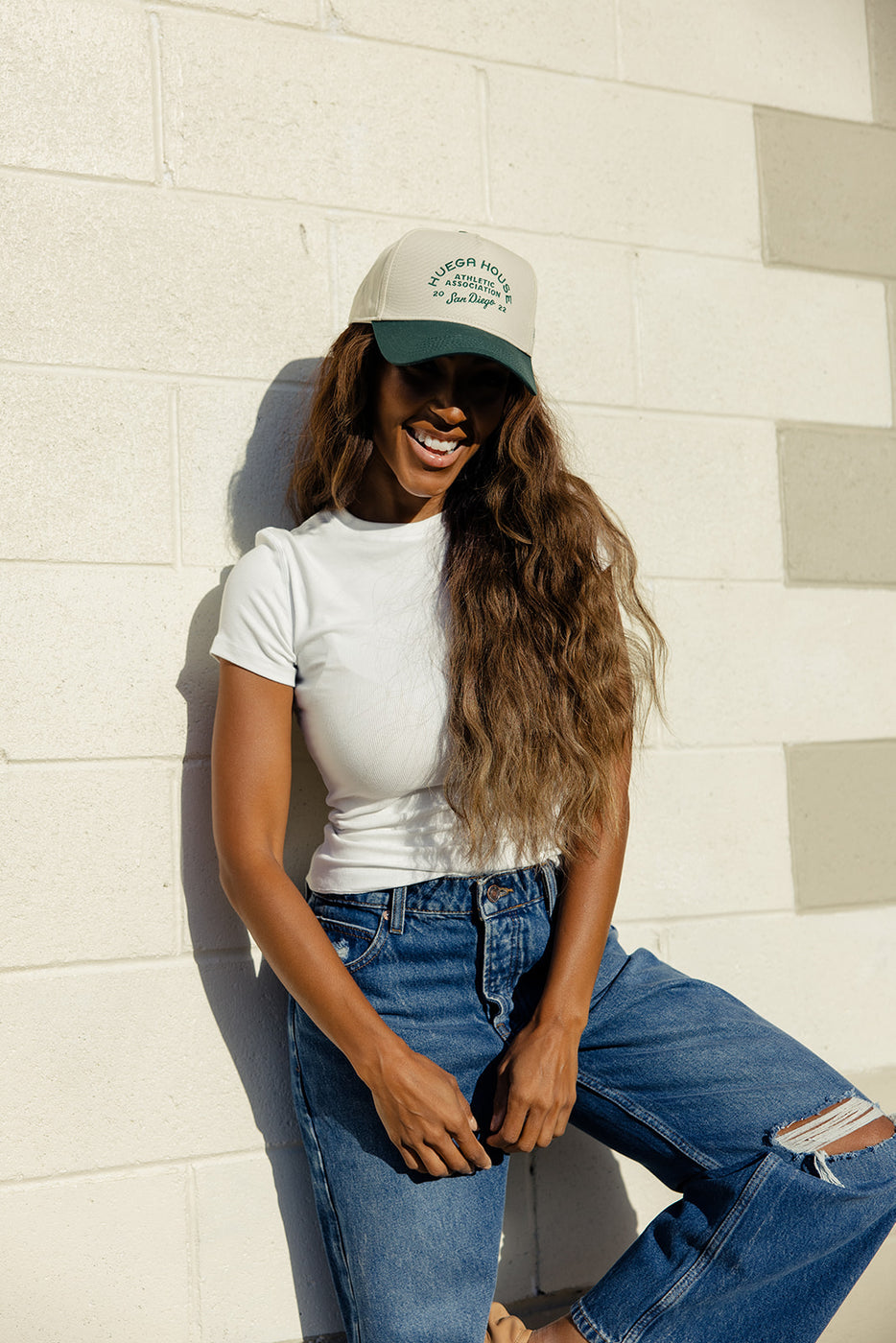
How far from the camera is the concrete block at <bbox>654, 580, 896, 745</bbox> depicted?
1966 mm

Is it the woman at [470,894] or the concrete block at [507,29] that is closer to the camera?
the woman at [470,894]

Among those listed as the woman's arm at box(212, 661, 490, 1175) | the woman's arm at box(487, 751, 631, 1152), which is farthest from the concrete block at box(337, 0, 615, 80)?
the woman's arm at box(487, 751, 631, 1152)

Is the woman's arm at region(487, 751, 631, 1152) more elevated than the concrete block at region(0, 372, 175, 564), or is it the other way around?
the concrete block at region(0, 372, 175, 564)

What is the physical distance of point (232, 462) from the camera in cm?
172

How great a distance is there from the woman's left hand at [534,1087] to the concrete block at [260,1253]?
43 cm

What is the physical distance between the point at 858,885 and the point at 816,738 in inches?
11.2

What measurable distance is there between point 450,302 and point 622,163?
2.37 feet

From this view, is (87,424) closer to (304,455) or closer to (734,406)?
(304,455)

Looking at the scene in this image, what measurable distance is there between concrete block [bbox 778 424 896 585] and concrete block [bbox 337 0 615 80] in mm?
755

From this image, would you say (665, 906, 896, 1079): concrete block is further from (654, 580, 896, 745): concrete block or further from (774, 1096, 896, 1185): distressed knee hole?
(774, 1096, 896, 1185): distressed knee hole

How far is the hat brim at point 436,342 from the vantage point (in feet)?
4.73

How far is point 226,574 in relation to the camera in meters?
1.70

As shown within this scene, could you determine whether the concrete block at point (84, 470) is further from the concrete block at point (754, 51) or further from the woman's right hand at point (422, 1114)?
the concrete block at point (754, 51)

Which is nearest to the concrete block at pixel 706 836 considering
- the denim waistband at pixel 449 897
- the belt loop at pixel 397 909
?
the denim waistband at pixel 449 897
